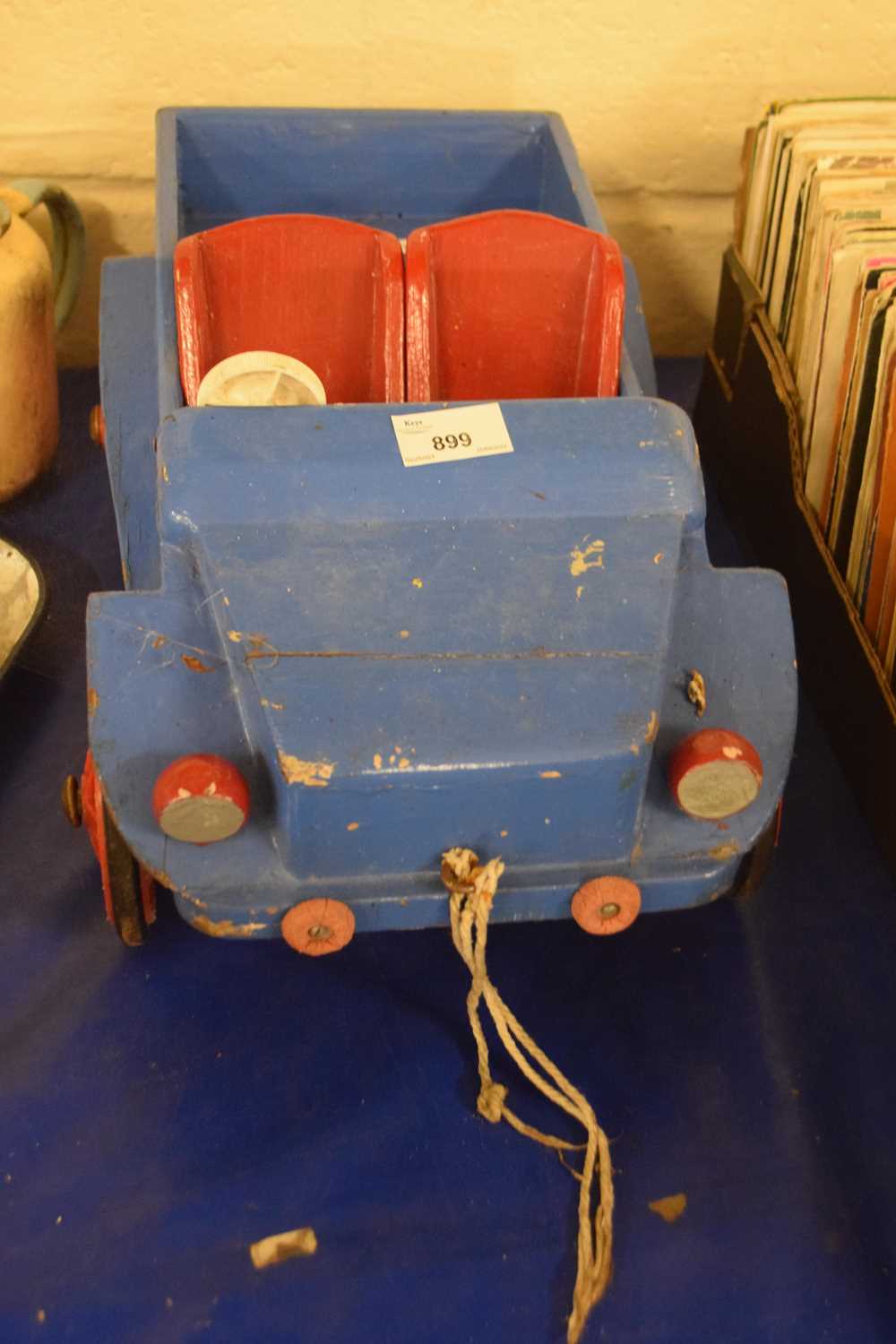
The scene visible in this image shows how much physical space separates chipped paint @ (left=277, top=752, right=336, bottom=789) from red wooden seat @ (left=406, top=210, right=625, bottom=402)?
0.57 metres

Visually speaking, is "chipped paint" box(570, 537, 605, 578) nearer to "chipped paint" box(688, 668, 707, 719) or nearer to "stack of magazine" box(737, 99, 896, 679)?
"chipped paint" box(688, 668, 707, 719)

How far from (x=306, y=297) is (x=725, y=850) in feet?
2.67

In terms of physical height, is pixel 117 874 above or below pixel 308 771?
below

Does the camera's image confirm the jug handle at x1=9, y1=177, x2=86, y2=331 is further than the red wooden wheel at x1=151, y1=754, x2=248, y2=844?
Yes

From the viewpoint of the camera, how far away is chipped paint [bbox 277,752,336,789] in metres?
1.10

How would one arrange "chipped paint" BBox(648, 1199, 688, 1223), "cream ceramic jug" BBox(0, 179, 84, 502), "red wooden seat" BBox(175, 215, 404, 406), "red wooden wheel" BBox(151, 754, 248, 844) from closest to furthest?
1. "red wooden wheel" BBox(151, 754, 248, 844)
2. "chipped paint" BBox(648, 1199, 688, 1223)
3. "red wooden seat" BBox(175, 215, 404, 406)
4. "cream ceramic jug" BBox(0, 179, 84, 502)

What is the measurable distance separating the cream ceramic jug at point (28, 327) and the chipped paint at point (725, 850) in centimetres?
127

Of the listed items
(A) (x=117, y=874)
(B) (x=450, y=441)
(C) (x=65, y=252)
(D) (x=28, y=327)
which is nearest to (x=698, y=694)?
(B) (x=450, y=441)

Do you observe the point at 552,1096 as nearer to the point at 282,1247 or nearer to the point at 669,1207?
the point at 669,1207

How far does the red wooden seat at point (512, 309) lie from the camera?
1457 mm

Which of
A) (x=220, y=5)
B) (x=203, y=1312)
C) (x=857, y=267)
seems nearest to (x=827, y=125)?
(x=857, y=267)

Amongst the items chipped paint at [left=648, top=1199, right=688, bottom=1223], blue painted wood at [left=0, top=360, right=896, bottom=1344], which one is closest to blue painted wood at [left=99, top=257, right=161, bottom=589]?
blue painted wood at [left=0, top=360, right=896, bottom=1344]

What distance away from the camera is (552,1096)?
1185 millimetres

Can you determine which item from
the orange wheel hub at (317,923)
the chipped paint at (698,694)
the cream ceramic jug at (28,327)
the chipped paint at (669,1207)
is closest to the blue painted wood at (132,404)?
the cream ceramic jug at (28,327)
